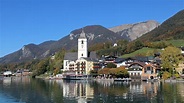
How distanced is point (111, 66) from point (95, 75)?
16.5 feet

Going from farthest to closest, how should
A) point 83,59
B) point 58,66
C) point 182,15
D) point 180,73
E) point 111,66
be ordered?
point 182,15, point 58,66, point 83,59, point 111,66, point 180,73

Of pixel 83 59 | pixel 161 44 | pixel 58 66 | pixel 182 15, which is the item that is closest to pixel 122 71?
pixel 83 59

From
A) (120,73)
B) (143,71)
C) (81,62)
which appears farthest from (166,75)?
(81,62)

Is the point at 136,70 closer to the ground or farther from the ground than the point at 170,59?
closer to the ground

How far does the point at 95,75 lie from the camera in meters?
82.6

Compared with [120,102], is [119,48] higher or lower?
higher

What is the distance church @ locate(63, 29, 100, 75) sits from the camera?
86625 millimetres

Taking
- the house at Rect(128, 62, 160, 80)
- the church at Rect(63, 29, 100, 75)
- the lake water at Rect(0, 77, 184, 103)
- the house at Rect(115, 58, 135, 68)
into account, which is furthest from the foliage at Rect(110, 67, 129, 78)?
the lake water at Rect(0, 77, 184, 103)

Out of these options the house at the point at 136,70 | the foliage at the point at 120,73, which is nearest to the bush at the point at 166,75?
the house at the point at 136,70

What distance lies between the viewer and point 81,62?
87.6m

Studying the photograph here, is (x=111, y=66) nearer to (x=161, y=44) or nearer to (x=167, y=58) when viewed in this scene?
(x=167, y=58)

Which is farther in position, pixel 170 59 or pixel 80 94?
pixel 170 59

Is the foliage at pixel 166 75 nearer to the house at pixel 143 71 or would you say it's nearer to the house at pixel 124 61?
the house at pixel 143 71

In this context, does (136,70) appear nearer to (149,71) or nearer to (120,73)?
(149,71)
